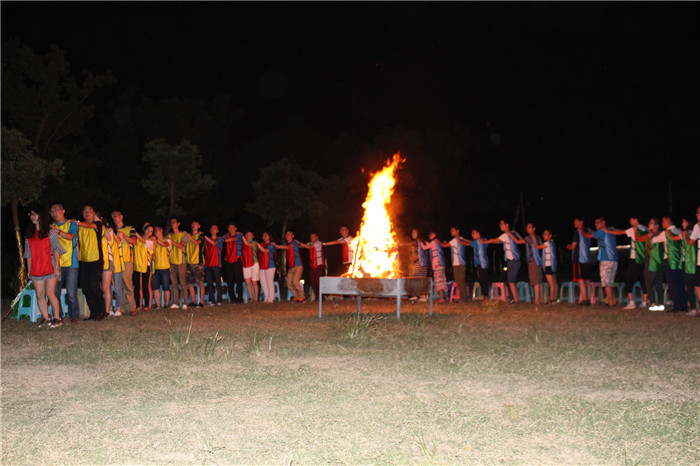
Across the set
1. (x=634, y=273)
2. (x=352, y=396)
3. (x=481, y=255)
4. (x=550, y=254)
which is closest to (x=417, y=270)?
(x=481, y=255)

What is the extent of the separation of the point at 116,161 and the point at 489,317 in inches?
1323

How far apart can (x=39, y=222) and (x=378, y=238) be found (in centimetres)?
592

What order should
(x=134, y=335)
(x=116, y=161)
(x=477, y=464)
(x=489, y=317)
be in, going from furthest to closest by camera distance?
(x=116, y=161) < (x=489, y=317) < (x=134, y=335) < (x=477, y=464)

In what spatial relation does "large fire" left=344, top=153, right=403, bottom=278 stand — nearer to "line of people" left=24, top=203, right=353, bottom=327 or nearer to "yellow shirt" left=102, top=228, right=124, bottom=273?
"line of people" left=24, top=203, right=353, bottom=327

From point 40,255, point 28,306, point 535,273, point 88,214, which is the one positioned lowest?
point 28,306

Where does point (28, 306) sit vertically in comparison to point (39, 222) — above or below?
below

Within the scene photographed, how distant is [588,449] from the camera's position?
159 inches

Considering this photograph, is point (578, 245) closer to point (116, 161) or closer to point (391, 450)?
point (391, 450)

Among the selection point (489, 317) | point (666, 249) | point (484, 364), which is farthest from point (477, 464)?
point (666, 249)

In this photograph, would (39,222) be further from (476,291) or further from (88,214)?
(476,291)

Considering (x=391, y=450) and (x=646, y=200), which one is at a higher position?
(x=646, y=200)

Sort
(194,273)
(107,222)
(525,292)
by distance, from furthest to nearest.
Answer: (525,292)
(194,273)
(107,222)


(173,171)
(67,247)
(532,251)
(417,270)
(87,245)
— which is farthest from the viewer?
(173,171)

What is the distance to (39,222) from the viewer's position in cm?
978
